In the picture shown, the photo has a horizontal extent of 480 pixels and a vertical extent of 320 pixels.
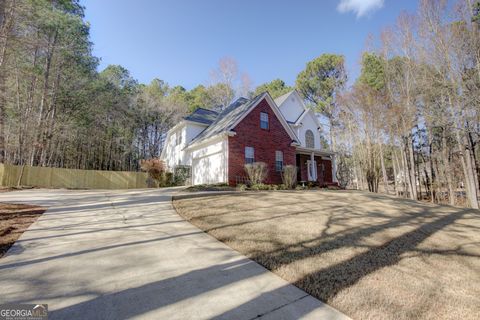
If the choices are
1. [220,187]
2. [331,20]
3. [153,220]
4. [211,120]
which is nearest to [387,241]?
[153,220]

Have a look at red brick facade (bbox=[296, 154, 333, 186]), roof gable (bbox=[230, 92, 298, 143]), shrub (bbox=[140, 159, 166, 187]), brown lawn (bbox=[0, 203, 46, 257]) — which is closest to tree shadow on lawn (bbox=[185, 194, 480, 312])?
brown lawn (bbox=[0, 203, 46, 257])

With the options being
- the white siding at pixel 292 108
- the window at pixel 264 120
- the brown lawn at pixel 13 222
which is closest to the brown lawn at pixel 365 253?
the brown lawn at pixel 13 222

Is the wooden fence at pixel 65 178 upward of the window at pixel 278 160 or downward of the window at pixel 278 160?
downward

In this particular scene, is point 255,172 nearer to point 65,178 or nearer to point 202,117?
point 202,117

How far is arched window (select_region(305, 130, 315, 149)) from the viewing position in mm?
21392

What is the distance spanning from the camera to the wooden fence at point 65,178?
16.2m

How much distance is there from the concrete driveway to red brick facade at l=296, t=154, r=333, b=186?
50.2 ft

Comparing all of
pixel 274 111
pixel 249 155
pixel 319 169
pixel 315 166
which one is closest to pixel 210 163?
pixel 249 155

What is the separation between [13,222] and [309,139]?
20.7m

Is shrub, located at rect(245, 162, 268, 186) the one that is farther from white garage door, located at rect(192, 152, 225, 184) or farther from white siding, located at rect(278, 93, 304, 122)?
white siding, located at rect(278, 93, 304, 122)

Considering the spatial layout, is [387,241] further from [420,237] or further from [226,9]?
[226,9]

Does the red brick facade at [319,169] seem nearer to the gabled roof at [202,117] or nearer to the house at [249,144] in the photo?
the house at [249,144]

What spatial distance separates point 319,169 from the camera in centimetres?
1994

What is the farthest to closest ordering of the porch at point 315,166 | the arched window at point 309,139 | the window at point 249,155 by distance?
1. the arched window at point 309,139
2. the porch at point 315,166
3. the window at point 249,155
